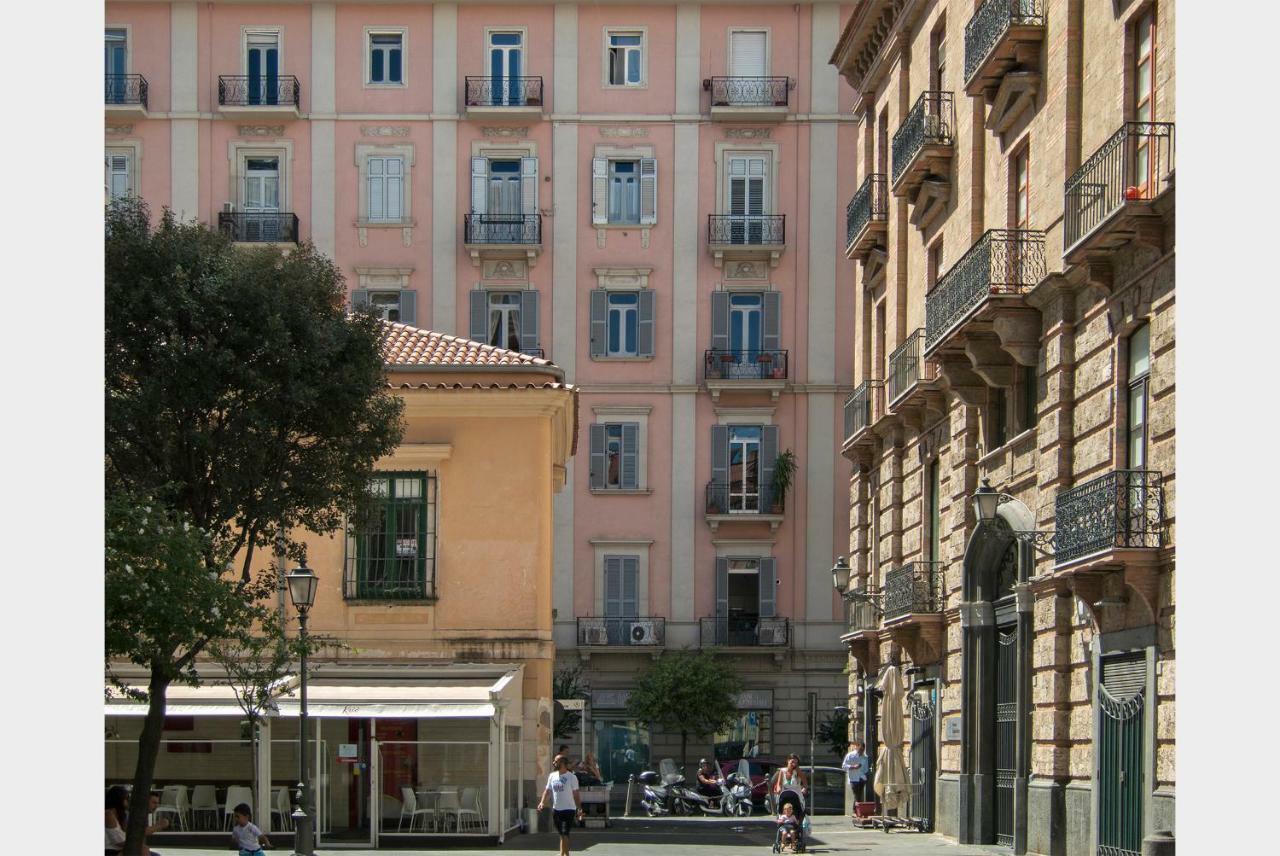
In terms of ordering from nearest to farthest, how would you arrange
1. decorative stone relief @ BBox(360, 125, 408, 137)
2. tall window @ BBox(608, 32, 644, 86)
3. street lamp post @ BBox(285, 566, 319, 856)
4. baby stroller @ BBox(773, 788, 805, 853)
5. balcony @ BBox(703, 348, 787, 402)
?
street lamp post @ BBox(285, 566, 319, 856), baby stroller @ BBox(773, 788, 805, 853), balcony @ BBox(703, 348, 787, 402), decorative stone relief @ BBox(360, 125, 408, 137), tall window @ BBox(608, 32, 644, 86)

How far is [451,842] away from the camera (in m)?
28.0

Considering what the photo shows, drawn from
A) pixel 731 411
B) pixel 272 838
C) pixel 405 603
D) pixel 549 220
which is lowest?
pixel 272 838

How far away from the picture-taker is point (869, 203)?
35.2m

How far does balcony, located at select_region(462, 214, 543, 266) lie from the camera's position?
48.3 metres

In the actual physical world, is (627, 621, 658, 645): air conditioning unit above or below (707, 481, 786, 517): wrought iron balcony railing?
below

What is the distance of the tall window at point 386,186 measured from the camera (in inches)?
1929

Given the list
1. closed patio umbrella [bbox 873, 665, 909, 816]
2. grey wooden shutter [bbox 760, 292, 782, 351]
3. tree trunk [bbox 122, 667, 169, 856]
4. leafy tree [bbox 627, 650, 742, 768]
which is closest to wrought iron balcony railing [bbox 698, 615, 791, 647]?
leafy tree [bbox 627, 650, 742, 768]

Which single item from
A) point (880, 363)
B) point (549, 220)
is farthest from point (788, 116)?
point (880, 363)

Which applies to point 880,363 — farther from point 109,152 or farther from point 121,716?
point 109,152

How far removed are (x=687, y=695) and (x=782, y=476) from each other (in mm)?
6126

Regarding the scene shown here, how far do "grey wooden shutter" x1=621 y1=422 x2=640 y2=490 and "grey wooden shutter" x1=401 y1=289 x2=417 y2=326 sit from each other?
5924 millimetres

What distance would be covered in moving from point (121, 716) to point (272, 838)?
2.94m

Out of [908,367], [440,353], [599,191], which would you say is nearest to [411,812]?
[440,353]

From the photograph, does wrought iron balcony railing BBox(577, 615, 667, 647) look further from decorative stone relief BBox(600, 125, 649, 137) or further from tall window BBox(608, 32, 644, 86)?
tall window BBox(608, 32, 644, 86)
